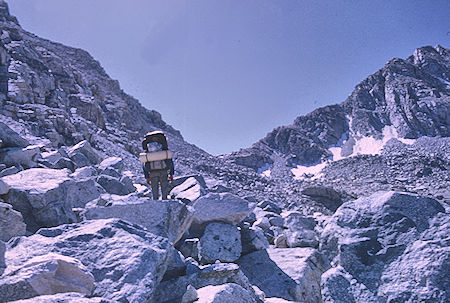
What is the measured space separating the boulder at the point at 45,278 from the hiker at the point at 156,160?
3530 mm

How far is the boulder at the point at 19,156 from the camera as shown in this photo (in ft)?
23.1

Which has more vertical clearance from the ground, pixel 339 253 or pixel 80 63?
pixel 80 63

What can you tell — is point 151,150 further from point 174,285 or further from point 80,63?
point 80,63

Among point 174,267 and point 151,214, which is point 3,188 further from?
point 174,267

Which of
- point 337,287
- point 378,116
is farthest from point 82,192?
point 378,116

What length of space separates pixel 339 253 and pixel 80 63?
87.8 m

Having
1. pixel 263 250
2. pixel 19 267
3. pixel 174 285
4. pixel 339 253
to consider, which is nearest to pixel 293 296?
pixel 263 250

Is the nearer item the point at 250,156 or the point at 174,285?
the point at 174,285

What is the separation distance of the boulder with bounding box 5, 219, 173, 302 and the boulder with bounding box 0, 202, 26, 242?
716 mm

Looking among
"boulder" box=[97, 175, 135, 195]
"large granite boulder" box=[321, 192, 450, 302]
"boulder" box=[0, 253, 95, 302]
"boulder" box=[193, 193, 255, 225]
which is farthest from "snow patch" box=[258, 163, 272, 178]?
"boulder" box=[0, 253, 95, 302]

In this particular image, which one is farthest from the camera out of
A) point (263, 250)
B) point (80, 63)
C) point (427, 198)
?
point (80, 63)

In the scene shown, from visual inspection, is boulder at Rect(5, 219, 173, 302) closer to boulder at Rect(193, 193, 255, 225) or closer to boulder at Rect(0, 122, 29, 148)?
boulder at Rect(193, 193, 255, 225)

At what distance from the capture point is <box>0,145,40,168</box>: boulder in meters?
7.03

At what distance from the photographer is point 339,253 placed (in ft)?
9.65
